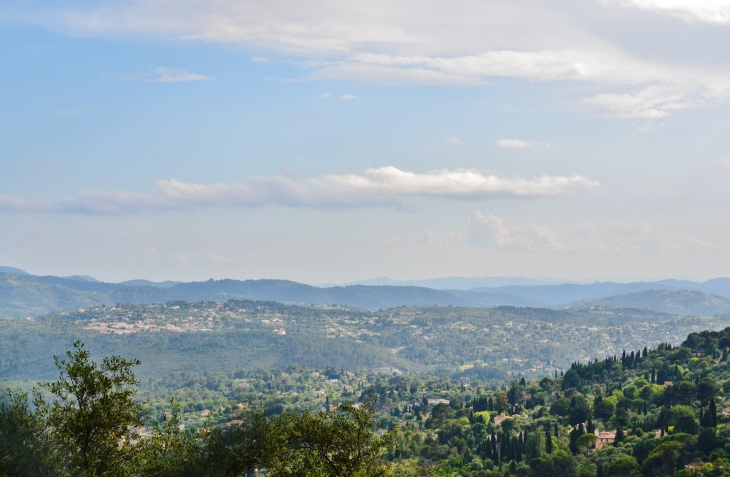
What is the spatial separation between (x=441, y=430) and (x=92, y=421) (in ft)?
280

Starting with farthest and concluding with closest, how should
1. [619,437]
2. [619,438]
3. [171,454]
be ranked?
1. [619,437]
2. [619,438]
3. [171,454]

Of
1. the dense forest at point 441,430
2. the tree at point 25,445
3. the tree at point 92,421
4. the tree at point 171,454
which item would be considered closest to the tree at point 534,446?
the dense forest at point 441,430

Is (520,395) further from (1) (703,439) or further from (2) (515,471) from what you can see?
(1) (703,439)

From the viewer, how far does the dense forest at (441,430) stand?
100ft

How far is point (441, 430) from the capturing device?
360 ft

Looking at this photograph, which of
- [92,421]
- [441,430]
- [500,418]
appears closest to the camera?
[92,421]

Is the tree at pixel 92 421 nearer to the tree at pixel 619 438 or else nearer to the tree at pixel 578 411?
the tree at pixel 619 438

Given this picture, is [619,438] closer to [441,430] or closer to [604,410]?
[604,410]

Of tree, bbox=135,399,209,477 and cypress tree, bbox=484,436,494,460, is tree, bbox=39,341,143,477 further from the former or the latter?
cypress tree, bbox=484,436,494,460

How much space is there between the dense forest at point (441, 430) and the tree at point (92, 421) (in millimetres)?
57

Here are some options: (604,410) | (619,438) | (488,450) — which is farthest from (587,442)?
(604,410)

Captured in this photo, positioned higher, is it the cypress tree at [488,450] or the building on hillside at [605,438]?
the building on hillside at [605,438]

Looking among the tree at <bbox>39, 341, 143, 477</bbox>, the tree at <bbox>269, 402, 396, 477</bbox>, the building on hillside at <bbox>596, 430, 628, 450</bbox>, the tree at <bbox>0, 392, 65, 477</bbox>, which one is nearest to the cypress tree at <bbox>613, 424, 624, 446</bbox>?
the building on hillside at <bbox>596, 430, 628, 450</bbox>

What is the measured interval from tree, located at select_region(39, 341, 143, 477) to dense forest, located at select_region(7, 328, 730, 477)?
0.06 m
